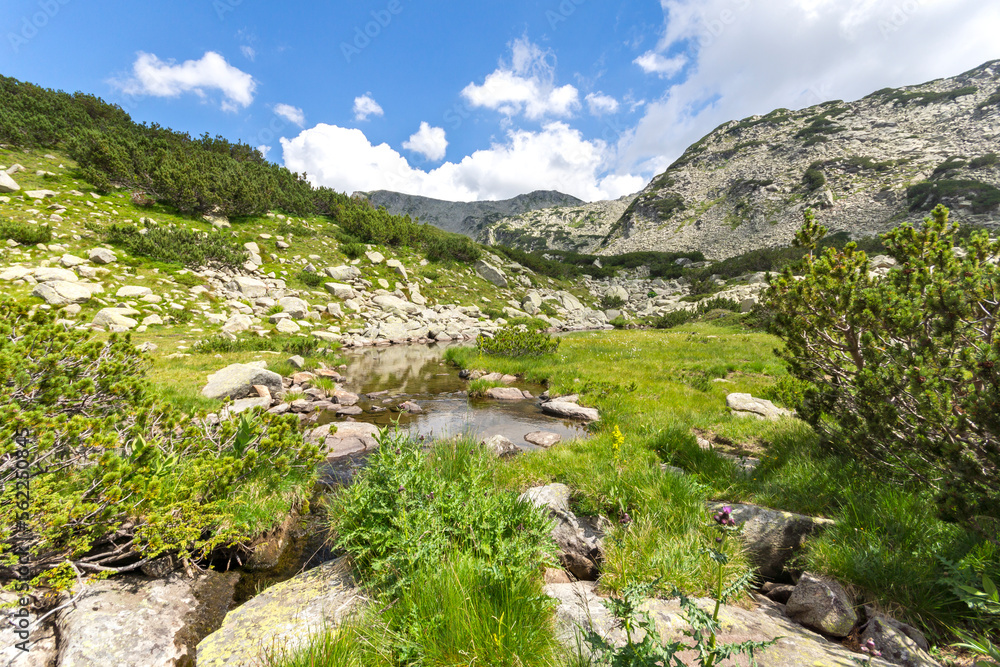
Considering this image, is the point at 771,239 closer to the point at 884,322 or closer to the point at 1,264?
the point at 884,322

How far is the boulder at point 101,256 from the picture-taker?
1848 centimetres

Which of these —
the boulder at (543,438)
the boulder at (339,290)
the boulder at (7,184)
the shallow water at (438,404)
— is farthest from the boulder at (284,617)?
the boulder at (7,184)

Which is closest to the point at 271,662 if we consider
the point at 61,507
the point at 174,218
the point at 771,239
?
the point at 61,507

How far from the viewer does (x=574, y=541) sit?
4195 mm

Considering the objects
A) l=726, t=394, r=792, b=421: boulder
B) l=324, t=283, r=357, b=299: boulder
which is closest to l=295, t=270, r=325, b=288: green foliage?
l=324, t=283, r=357, b=299: boulder

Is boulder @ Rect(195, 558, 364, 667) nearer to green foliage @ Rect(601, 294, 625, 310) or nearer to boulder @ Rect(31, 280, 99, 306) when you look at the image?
boulder @ Rect(31, 280, 99, 306)

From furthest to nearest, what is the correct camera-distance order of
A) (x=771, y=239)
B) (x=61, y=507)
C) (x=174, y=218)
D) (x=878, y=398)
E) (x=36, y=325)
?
(x=771, y=239), (x=174, y=218), (x=36, y=325), (x=878, y=398), (x=61, y=507)

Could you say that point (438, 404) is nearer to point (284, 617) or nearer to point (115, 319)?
point (284, 617)

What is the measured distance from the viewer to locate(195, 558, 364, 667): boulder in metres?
2.84

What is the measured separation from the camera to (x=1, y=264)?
15.8 metres

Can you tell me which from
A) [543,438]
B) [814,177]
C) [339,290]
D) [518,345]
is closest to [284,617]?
[543,438]

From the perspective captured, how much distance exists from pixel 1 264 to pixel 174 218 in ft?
40.1

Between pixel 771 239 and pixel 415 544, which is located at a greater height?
pixel 771 239

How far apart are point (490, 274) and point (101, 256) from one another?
31.7 metres
